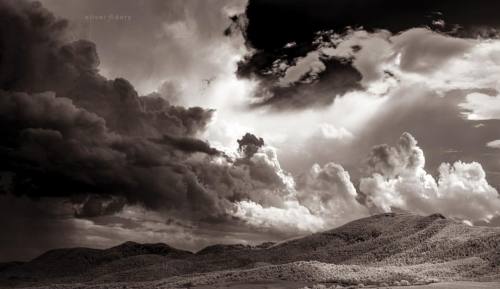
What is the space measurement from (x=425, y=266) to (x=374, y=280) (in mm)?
30507

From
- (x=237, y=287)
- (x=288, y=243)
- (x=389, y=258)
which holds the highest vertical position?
(x=288, y=243)

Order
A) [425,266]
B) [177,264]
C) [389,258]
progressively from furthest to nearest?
1. [177,264]
2. [389,258]
3. [425,266]

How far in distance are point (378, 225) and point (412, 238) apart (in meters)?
32.3

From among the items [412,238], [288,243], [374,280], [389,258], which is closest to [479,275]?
[374,280]

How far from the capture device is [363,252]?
5876 inches

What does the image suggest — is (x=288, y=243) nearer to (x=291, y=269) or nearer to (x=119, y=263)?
(x=119, y=263)

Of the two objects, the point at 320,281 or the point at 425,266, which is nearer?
the point at 320,281

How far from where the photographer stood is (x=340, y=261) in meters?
144

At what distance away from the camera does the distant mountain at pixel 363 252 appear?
381ft

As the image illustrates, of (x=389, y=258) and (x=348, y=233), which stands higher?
(x=348, y=233)

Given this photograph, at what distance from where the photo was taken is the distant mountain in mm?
116062

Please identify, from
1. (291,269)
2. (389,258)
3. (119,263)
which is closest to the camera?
(291,269)

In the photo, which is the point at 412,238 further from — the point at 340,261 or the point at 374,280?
the point at 374,280

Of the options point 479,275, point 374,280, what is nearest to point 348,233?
point 479,275
